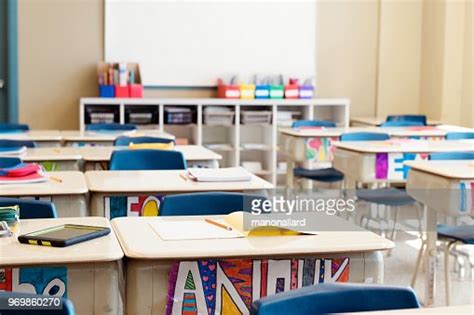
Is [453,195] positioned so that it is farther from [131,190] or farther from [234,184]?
[131,190]

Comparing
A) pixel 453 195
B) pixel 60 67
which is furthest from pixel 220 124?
pixel 453 195

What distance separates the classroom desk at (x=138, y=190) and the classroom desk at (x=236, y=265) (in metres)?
0.89

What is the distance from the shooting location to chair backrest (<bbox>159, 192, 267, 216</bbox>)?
277 centimetres

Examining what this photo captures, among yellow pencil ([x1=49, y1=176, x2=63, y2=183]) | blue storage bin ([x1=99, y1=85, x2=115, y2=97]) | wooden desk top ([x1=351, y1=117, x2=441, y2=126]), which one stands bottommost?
yellow pencil ([x1=49, y1=176, x2=63, y2=183])

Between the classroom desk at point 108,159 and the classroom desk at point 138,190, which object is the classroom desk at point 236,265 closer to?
the classroom desk at point 138,190

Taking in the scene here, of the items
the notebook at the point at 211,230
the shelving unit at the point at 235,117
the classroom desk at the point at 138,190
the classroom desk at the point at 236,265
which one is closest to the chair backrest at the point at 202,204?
the notebook at the point at 211,230

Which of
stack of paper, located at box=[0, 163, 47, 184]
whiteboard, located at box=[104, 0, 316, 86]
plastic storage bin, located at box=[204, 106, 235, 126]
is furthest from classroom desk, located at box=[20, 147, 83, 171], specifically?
whiteboard, located at box=[104, 0, 316, 86]

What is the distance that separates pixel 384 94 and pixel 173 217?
694 cm

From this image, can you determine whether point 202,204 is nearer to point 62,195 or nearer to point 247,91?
point 62,195

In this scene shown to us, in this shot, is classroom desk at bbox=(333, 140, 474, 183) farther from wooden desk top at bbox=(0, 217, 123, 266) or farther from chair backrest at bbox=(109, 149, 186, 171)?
wooden desk top at bbox=(0, 217, 123, 266)

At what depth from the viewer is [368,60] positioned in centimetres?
921

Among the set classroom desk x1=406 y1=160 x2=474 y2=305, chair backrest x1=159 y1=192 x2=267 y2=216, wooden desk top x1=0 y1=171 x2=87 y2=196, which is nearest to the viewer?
chair backrest x1=159 y1=192 x2=267 y2=216

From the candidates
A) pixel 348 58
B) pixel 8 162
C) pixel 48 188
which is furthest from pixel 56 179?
pixel 348 58

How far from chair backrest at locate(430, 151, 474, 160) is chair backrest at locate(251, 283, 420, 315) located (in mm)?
2957
